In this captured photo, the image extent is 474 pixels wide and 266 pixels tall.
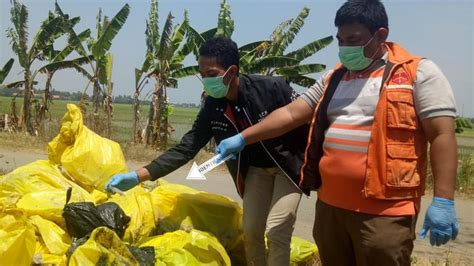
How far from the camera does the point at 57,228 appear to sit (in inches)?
123

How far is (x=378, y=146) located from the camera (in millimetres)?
2043

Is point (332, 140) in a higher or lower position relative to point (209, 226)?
higher

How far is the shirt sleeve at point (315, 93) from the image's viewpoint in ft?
8.11

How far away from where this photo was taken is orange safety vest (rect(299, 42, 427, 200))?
6.64 feet

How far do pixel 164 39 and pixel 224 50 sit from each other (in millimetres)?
9585

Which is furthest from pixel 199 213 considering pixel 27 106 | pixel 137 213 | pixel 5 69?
pixel 5 69

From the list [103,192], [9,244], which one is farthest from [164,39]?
[9,244]

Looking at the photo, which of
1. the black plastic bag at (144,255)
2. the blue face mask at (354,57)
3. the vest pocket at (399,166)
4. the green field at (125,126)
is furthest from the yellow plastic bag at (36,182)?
the green field at (125,126)

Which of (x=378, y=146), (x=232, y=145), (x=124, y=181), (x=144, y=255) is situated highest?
(x=378, y=146)

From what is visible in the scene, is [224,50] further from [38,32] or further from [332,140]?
[38,32]

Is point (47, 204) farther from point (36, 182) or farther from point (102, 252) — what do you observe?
point (102, 252)

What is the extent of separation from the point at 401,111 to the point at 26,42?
13828 mm

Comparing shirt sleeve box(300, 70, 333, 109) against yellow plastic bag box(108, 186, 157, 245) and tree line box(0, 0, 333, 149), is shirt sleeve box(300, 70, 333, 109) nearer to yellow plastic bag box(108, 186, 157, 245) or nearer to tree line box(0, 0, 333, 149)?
yellow plastic bag box(108, 186, 157, 245)

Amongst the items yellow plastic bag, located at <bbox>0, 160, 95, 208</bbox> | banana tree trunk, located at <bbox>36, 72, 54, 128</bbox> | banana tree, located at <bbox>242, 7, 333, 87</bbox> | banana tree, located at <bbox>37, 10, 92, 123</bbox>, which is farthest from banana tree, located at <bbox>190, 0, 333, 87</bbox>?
yellow plastic bag, located at <bbox>0, 160, 95, 208</bbox>
